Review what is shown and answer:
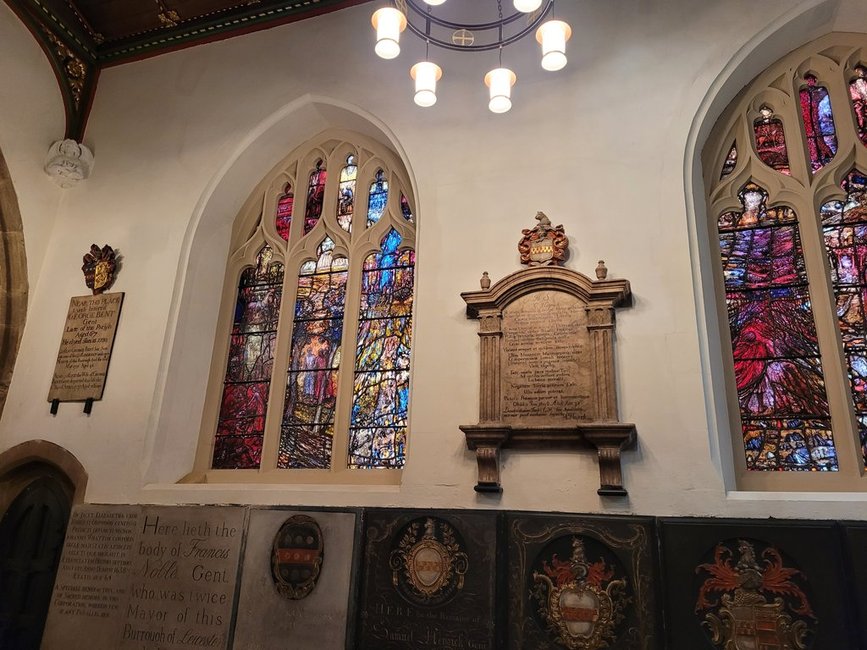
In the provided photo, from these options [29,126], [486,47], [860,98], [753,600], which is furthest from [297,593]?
[860,98]

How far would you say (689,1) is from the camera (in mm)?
4363

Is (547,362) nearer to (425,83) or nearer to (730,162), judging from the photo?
(425,83)

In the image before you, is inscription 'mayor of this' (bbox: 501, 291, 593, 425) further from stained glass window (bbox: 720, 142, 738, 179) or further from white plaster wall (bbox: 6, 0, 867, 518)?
stained glass window (bbox: 720, 142, 738, 179)

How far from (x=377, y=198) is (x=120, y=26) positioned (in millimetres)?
3026

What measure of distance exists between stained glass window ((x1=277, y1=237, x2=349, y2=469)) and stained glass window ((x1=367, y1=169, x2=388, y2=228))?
388 millimetres

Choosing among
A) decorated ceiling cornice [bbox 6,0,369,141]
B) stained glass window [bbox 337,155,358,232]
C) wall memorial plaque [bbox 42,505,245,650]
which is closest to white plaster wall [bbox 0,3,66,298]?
decorated ceiling cornice [bbox 6,0,369,141]

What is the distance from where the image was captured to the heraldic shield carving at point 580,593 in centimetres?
318

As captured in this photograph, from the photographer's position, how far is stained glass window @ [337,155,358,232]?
5.24 m

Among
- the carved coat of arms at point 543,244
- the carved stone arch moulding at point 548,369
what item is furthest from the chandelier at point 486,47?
the carved stone arch moulding at point 548,369

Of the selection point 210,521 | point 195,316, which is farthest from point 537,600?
point 195,316

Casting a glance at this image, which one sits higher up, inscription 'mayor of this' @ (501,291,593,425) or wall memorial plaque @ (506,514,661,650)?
inscription 'mayor of this' @ (501,291,593,425)

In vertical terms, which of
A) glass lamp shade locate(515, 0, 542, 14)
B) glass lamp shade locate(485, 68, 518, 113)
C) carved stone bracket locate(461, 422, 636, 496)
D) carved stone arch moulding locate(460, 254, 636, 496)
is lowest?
carved stone bracket locate(461, 422, 636, 496)

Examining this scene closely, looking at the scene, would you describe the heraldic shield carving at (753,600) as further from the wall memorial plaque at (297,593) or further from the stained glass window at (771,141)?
the stained glass window at (771,141)

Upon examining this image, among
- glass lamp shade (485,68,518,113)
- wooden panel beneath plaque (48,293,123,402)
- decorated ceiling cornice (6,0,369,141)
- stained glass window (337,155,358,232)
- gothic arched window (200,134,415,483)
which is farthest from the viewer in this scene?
decorated ceiling cornice (6,0,369,141)
